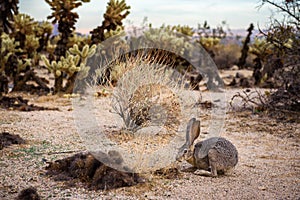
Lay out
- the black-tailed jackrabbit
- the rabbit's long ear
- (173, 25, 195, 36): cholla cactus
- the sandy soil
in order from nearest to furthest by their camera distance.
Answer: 1. the sandy soil
2. the black-tailed jackrabbit
3. the rabbit's long ear
4. (173, 25, 195, 36): cholla cactus

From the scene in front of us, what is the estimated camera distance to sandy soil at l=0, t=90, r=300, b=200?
4.13 m

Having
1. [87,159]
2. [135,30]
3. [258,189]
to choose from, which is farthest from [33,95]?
[258,189]

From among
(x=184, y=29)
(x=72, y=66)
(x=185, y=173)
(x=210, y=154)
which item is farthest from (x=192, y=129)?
(x=184, y=29)

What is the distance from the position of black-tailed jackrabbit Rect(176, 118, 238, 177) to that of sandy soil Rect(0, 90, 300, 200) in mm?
139

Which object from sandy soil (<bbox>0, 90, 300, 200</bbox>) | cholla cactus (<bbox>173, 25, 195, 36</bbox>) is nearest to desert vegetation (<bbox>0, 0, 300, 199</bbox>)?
sandy soil (<bbox>0, 90, 300, 200</bbox>)

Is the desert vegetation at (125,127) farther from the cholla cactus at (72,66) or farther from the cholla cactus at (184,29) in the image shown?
the cholla cactus at (184,29)

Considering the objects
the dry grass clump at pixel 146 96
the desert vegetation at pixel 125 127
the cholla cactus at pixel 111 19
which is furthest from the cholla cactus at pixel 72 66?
the dry grass clump at pixel 146 96

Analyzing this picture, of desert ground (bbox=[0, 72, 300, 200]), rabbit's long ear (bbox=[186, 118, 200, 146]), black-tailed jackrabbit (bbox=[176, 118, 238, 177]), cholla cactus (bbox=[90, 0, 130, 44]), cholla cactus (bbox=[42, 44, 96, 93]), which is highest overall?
cholla cactus (bbox=[90, 0, 130, 44])

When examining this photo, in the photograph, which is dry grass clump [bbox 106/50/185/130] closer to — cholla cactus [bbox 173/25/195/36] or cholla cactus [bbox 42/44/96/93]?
cholla cactus [bbox 42/44/96/93]

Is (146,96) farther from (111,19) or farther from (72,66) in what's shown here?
(111,19)

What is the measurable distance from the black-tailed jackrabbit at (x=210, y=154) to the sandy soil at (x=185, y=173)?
5.5 inches

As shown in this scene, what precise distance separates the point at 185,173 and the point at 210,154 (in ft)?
1.25

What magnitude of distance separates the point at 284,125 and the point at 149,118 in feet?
9.85

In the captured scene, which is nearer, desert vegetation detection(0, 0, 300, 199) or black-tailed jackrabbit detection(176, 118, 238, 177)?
desert vegetation detection(0, 0, 300, 199)
